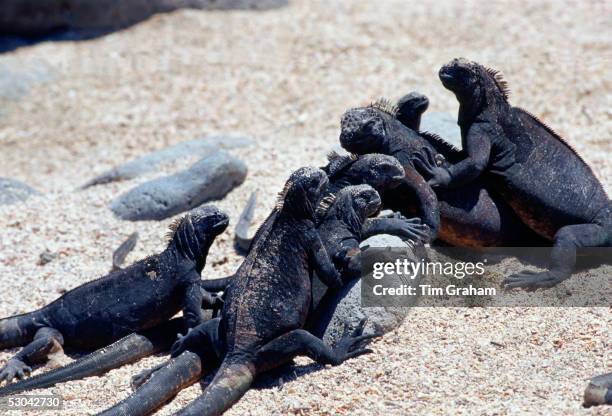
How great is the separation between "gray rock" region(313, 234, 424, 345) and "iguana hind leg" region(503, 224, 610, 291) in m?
0.96

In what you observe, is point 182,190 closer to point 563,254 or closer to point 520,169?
point 520,169

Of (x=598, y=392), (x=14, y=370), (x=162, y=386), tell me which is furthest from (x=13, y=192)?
(x=598, y=392)

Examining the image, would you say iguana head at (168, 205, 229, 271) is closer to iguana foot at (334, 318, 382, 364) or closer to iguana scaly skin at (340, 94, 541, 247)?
iguana scaly skin at (340, 94, 541, 247)

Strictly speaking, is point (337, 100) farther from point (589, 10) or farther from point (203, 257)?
point (203, 257)

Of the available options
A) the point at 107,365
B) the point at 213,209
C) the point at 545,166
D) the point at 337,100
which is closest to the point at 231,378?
the point at 107,365

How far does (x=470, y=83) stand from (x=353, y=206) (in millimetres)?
1390

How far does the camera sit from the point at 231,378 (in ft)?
18.5

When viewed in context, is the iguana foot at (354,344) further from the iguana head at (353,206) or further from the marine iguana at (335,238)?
the iguana head at (353,206)

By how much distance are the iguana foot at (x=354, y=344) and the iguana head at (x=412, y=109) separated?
5.78 feet

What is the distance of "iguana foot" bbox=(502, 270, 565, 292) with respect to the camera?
21.9ft

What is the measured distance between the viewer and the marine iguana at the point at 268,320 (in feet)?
18.8

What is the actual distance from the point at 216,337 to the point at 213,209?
1.33 m

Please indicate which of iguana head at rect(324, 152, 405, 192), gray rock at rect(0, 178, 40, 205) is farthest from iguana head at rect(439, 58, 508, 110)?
gray rock at rect(0, 178, 40, 205)

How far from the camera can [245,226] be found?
330 inches
